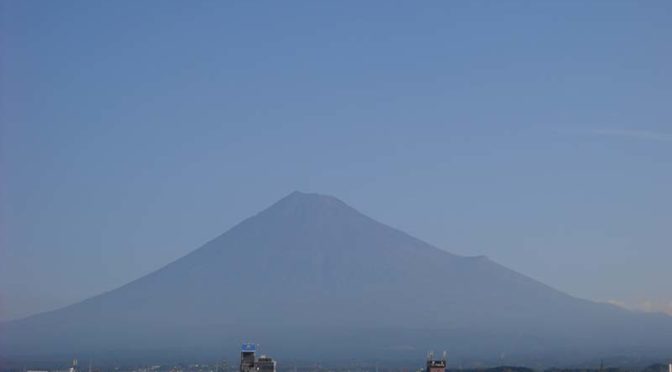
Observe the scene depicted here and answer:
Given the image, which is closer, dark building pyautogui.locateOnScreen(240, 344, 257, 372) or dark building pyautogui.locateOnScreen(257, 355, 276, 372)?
dark building pyautogui.locateOnScreen(257, 355, 276, 372)

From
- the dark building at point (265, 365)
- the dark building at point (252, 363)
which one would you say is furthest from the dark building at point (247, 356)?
the dark building at point (265, 365)

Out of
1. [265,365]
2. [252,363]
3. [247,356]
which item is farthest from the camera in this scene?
[247,356]

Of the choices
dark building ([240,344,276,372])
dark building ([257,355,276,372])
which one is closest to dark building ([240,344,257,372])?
dark building ([240,344,276,372])

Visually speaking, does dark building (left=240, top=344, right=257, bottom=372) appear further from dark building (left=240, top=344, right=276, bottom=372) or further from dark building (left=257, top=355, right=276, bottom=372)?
dark building (left=257, top=355, right=276, bottom=372)

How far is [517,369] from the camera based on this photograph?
493ft

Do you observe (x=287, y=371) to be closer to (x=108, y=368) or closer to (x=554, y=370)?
(x=108, y=368)

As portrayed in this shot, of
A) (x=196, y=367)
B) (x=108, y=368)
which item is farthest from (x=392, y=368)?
(x=108, y=368)

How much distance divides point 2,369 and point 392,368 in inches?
2236

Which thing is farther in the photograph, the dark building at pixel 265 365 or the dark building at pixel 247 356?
the dark building at pixel 247 356

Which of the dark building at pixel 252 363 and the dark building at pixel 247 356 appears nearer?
the dark building at pixel 252 363

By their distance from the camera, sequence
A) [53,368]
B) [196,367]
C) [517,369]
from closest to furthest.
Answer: [517,369] → [53,368] → [196,367]

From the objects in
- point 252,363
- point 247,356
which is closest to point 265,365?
point 252,363

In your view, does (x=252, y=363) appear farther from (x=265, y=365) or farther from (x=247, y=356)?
(x=265, y=365)

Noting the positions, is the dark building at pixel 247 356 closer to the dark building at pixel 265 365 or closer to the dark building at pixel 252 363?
the dark building at pixel 252 363
